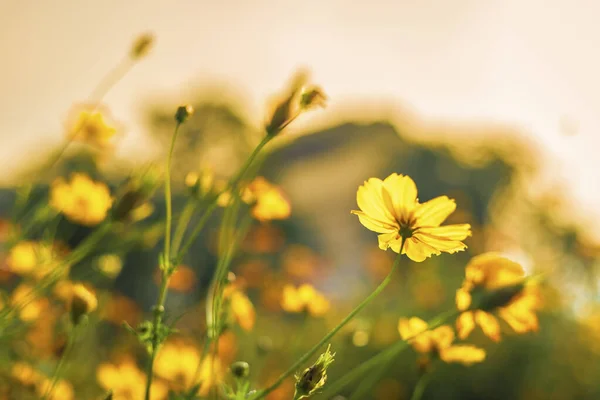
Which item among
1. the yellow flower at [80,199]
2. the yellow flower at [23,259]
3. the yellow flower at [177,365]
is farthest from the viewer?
the yellow flower at [23,259]

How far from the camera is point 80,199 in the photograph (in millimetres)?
1396

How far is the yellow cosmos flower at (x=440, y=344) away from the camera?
895 millimetres

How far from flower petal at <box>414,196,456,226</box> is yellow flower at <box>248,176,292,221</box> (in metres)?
0.38

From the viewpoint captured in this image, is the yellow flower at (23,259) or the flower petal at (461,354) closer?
the flower petal at (461,354)

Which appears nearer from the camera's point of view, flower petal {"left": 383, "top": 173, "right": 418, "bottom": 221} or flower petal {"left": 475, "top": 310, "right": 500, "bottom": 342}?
flower petal {"left": 383, "top": 173, "right": 418, "bottom": 221}


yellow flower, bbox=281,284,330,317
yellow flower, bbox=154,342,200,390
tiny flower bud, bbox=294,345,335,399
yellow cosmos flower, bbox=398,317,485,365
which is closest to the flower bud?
yellow cosmos flower, bbox=398,317,485,365

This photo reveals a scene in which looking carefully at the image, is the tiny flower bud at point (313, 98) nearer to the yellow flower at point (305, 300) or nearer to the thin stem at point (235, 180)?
the thin stem at point (235, 180)

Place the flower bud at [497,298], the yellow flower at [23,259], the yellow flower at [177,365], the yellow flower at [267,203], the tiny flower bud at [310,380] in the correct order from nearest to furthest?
the tiny flower bud at [310,380] → the flower bud at [497,298] → the yellow flower at [267,203] → the yellow flower at [177,365] → the yellow flower at [23,259]

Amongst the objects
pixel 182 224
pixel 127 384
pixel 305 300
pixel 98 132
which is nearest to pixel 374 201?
pixel 182 224

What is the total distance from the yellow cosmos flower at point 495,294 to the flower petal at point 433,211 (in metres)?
0.14

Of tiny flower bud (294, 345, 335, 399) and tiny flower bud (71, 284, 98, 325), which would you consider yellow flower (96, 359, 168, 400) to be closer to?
tiny flower bud (71, 284, 98, 325)

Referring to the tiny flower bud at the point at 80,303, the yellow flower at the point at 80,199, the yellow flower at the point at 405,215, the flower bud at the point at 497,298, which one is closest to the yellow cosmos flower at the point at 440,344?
the flower bud at the point at 497,298

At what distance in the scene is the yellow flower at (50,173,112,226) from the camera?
4.41 feet

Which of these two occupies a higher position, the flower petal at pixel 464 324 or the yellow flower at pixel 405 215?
the yellow flower at pixel 405 215
